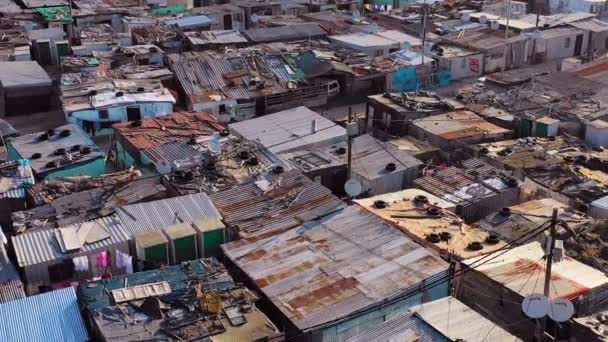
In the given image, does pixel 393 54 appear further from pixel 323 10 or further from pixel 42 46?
pixel 42 46

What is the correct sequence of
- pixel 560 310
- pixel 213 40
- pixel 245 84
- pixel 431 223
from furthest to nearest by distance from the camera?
pixel 213 40
pixel 245 84
pixel 431 223
pixel 560 310

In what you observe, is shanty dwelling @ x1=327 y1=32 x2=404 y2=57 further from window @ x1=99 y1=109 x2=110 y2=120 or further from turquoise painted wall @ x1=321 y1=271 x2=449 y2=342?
turquoise painted wall @ x1=321 y1=271 x2=449 y2=342

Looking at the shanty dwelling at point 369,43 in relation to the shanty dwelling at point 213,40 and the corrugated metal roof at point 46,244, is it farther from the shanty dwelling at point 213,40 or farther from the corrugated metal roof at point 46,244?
the corrugated metal roof at point 46,244

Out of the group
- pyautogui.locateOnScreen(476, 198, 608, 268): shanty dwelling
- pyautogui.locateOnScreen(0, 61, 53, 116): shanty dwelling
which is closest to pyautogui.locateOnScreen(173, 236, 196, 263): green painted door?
pyautogui.locateOnScreen(476, 198, 608, 268): shanty dwelling

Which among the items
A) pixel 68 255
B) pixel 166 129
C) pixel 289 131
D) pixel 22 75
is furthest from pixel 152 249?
pixel 22 75

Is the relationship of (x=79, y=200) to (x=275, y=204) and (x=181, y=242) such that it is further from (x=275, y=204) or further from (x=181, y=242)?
(x=275, y=204)
